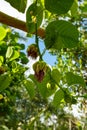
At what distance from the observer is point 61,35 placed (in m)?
0.44

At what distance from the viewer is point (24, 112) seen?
21.1 metres

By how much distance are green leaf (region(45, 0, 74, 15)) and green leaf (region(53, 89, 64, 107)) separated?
18 cm

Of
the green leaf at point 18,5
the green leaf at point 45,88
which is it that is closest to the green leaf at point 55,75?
the green leaf at point 45,88

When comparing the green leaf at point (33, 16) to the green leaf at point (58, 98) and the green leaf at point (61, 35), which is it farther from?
the green leaf at point (58, 98)

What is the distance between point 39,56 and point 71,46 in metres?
0.05

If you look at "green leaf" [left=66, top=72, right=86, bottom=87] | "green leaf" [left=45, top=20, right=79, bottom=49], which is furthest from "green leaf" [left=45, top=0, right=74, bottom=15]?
"green leaf" [left=66, top=72, right=86, bottom=87]

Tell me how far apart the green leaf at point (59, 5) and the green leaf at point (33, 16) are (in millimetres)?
47

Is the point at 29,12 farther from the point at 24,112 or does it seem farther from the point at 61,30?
the point at 24,112

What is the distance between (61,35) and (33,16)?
5cm

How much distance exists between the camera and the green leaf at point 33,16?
0.45 metres

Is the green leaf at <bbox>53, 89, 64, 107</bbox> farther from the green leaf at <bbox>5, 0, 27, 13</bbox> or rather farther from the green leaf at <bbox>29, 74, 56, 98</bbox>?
the green leaf at <bbox>5, 0, 27, 13</bbox>

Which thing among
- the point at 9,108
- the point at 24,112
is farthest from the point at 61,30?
the point at 24,112

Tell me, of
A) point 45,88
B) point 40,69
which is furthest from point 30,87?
point 40,69

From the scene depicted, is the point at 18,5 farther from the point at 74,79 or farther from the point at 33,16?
the point at 74,79
